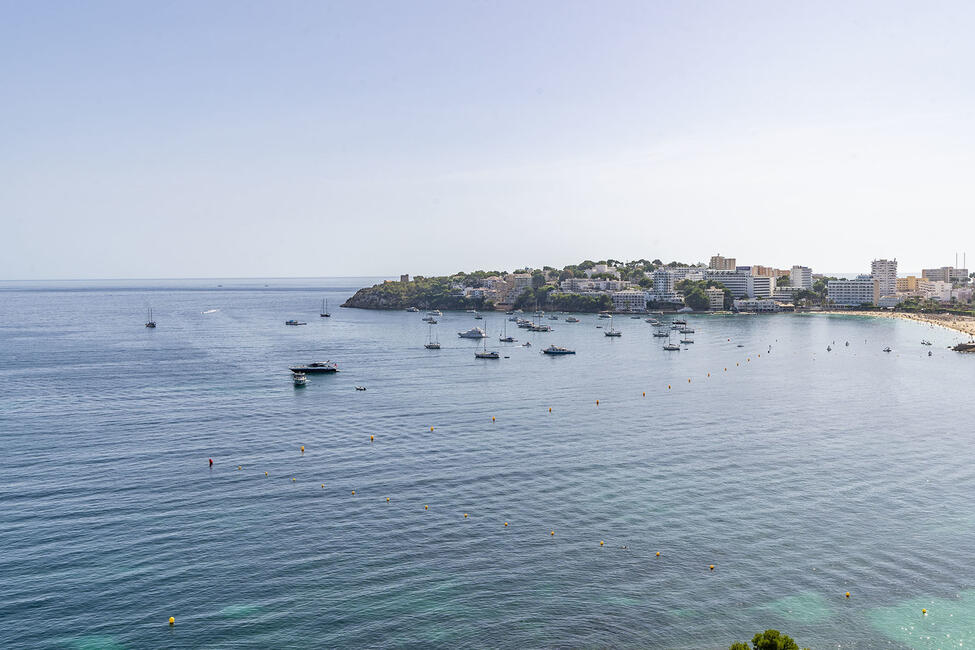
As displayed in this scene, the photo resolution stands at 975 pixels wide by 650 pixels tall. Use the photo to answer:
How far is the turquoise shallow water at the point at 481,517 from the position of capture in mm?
36625

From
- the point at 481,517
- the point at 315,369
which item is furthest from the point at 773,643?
the point at 315,369

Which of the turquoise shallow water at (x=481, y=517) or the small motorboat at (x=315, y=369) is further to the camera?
the small motorboat at (x=315, y=369)

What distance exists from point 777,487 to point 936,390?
63258 mm

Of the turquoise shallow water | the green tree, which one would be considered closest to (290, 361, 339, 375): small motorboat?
the turquoise shallow water

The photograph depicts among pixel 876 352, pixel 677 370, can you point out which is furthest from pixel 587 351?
pixel 876 352

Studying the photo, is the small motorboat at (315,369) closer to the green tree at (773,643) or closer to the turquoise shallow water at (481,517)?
the turquoise shallow water at (481,517)

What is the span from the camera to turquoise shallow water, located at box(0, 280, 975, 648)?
1442 inches

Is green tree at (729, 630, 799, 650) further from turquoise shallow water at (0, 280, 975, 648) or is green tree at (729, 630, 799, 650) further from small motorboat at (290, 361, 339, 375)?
small motorboat at (290, 361, 339, 375)

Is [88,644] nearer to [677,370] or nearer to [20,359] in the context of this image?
[677,370]

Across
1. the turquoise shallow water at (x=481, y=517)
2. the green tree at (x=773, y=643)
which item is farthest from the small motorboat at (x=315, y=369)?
the green tree at (x=773, y=643)

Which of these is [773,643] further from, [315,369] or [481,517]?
[315,369]

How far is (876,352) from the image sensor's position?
5974 inches

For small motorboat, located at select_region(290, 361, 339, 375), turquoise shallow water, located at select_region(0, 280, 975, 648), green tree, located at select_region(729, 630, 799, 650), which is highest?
small motorboat, located at select_region(290, 361, 339, 375)

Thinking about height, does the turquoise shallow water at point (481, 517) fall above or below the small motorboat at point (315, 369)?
below
